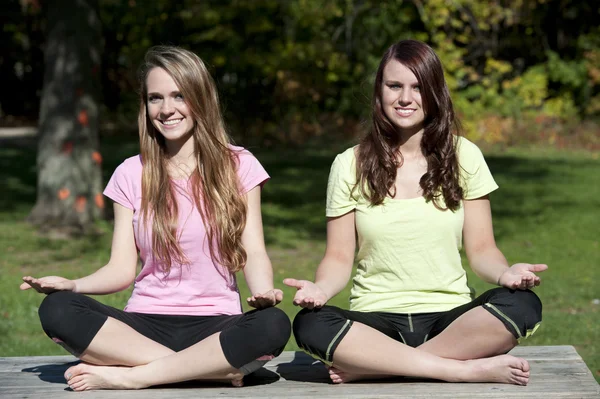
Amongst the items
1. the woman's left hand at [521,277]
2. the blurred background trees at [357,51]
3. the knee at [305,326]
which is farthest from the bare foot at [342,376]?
the blurred background trees at [357,51]

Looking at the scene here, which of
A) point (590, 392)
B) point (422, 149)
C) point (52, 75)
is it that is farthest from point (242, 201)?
point (52, 75)

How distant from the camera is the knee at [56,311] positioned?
3.79 metres

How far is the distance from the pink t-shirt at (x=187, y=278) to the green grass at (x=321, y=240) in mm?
1959

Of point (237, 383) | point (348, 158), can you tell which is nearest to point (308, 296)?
point (237, 383)

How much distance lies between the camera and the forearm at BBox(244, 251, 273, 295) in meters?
3.97

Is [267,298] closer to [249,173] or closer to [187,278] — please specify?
[187,278]

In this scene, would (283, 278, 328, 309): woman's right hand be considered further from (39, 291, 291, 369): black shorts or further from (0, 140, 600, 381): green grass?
(0, 140, 600, 381): green grass

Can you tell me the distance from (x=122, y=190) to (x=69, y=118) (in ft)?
19.6

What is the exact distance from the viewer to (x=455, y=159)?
415cm

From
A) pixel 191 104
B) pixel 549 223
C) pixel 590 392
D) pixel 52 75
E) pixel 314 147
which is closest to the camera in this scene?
pixel 590 392

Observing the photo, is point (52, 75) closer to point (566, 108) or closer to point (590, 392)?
point (590, 392)

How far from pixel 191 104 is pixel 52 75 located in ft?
20.6

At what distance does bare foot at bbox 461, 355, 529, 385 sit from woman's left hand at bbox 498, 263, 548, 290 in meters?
0.28

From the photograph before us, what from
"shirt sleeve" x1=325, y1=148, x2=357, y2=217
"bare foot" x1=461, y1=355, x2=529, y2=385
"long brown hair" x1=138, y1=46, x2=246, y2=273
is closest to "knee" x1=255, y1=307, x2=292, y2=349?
"long brown hair" x1=138, y1=46, x2=246, y2=273
